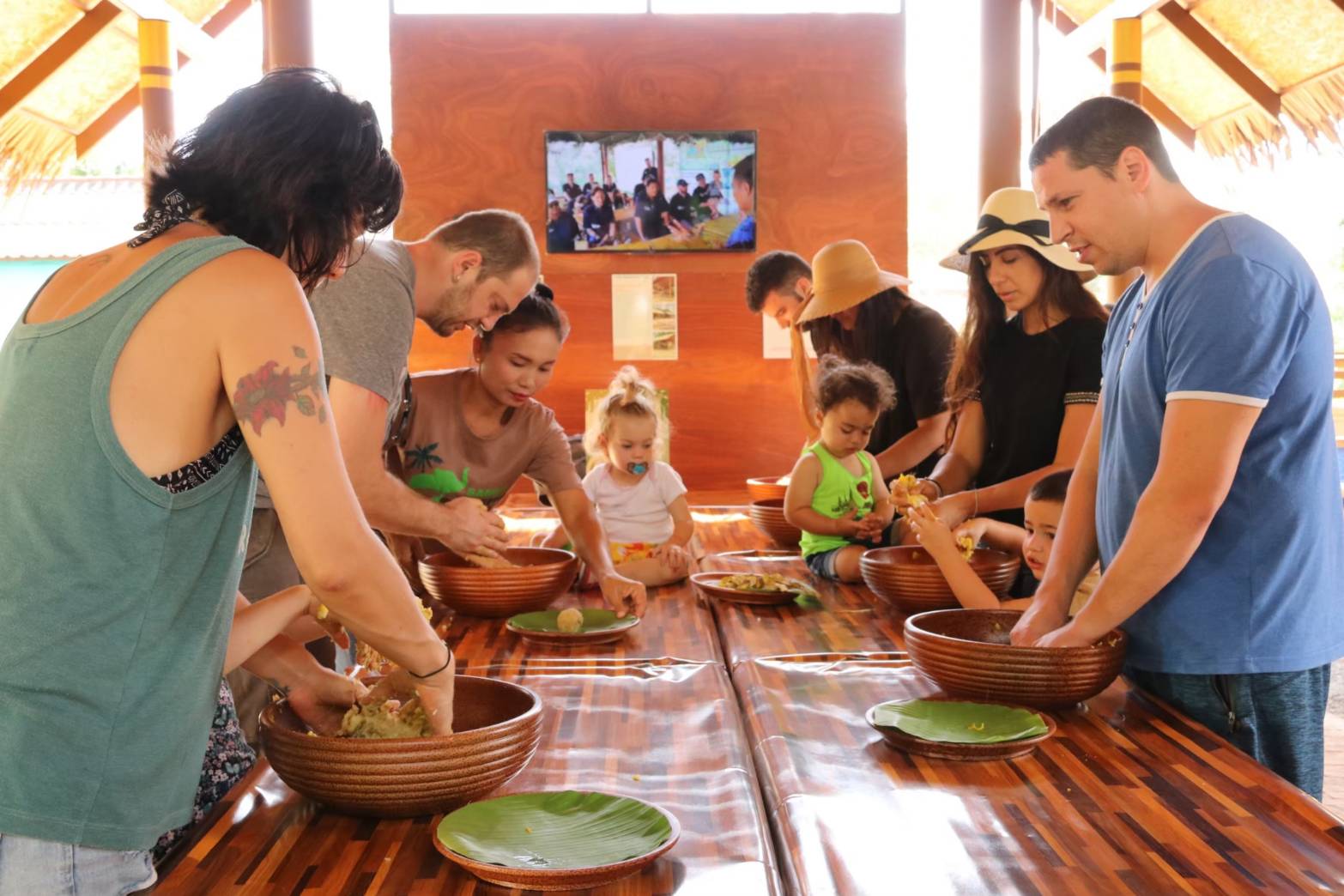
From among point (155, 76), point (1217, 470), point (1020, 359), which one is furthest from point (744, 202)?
point (1217, 470)

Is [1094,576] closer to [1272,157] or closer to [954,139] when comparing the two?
[1272,157]

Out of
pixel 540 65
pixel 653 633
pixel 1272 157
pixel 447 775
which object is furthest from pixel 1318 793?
pixel 1272 157

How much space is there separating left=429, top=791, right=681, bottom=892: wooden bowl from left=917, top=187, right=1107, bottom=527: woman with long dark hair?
5.77ft

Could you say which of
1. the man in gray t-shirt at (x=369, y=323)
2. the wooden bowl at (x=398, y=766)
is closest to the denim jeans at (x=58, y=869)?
the wooden bowl at (x=398, y=766)

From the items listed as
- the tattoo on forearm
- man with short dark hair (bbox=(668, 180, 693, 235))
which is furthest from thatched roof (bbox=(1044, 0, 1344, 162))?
the tattoo on forearm

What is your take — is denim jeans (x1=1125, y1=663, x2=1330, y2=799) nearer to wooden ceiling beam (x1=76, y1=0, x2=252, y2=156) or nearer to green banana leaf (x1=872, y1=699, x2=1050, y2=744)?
green banana leaf (x1=872, y1=699, x2=1050, y2=744)

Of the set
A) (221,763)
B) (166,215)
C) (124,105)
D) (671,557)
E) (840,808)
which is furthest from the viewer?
(124,105)

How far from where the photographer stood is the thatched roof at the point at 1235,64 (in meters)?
6.00

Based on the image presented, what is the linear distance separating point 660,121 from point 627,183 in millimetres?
359

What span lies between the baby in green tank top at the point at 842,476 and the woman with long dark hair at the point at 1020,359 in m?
0.21

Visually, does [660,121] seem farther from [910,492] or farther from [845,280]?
[910,492]

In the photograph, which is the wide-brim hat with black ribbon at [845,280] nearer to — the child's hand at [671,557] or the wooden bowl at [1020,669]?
the child's hand at [671,557]

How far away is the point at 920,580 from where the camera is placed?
7.33 ft

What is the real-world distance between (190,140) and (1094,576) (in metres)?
1.85
